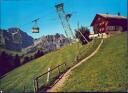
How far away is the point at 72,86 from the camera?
24859 mm

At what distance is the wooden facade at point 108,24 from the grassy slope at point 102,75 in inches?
1212

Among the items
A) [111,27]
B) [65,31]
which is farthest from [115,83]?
[111,27]

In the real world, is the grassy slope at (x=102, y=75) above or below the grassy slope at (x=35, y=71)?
above

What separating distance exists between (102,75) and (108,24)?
43.6 metres

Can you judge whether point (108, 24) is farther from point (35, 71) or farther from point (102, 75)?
point (102, 75)

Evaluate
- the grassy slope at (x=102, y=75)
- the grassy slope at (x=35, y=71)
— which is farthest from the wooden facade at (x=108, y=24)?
the grassy slope at (x=102, y=75)

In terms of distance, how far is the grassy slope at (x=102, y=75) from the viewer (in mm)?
23378

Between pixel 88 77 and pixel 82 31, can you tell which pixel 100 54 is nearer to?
pixel 88 77

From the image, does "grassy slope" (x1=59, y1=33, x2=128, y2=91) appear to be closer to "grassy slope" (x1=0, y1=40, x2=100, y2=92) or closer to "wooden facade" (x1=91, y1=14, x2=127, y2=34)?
"grassy slope" (x1=0, y1=40, x2=100, y2=92)

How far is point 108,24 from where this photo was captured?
69.6m

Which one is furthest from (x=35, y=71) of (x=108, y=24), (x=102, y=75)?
(x=102, y=75)

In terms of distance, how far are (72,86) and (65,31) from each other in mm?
34460

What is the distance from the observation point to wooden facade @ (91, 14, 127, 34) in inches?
2745

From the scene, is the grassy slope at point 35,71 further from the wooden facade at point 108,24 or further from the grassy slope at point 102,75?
the wooden facade at point 108,24
